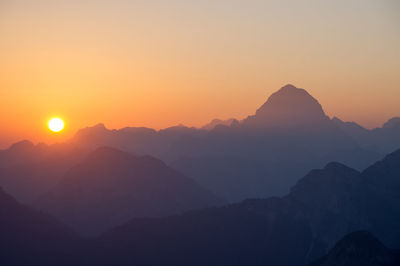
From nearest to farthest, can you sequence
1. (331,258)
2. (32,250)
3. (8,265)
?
(331,258)
(8,265)
(32,250)

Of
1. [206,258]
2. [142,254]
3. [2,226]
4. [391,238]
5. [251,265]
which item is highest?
[2,226]

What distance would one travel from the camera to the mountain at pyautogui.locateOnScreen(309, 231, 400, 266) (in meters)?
123

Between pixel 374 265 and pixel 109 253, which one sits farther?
pixel 109 253

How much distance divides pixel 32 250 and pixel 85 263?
21.7 meters

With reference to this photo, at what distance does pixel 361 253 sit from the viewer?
12594cm

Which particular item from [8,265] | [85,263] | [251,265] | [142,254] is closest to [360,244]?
[251,265]

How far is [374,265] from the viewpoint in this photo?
12238 centimetres

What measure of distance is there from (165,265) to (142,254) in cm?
1056

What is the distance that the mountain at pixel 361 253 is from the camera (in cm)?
12325

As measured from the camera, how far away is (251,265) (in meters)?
200

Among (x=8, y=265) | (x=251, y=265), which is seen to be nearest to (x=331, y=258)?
(x=251, y=265)

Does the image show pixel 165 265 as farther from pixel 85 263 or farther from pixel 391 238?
pixel 391 238

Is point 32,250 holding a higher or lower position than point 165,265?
higher

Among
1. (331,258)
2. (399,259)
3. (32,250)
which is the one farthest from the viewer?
(32,250)
